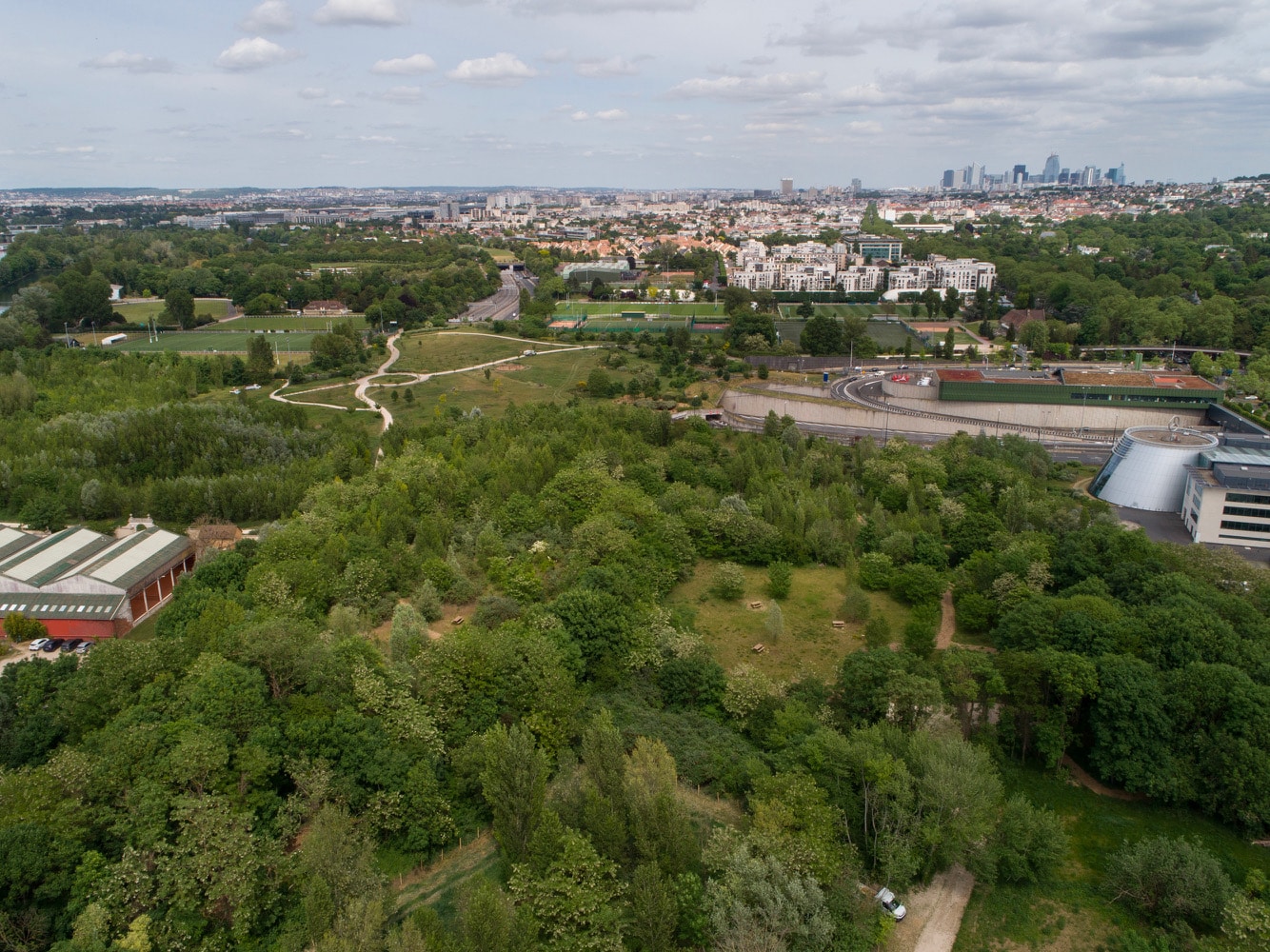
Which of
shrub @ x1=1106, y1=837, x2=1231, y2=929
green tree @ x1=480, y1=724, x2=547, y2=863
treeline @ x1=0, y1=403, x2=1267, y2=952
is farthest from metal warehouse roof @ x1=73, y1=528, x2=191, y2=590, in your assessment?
shrub @ x1=1106, y1=837, x2=1231, y2=929

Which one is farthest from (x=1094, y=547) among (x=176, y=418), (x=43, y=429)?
(x=43, y=429)

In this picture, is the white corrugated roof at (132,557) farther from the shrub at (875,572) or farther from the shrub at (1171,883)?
the shrub at (1171,883)

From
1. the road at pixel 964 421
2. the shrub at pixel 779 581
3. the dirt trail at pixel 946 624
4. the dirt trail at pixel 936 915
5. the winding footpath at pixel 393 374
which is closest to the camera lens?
the dirt trail at pixel 936 915

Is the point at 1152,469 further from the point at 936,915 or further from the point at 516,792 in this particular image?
the point at 516,792

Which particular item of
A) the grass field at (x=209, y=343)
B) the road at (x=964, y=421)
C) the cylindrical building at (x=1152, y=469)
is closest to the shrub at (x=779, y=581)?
the cylindrical building at (x=1152, y=469)

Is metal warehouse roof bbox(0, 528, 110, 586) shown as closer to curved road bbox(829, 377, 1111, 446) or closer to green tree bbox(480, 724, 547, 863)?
green tree bbox(480, 724, 547, 863)

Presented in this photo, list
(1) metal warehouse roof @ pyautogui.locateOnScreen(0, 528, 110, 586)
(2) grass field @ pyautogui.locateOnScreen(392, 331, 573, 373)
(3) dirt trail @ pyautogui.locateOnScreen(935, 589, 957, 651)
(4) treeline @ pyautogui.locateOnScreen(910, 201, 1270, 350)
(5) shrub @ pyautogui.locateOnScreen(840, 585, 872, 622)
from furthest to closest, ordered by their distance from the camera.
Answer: (4) treeline @ pyautogui.locateOnScreen(910, 201, 1270, 350) → (2) grass field @ pyautogui.locateOnScreen(392, 331, 573, 373) → (1) metal warehouse roof @ pyautogui.locateOnScreen(0, 528, 110, 586) → (5) shrub @ pyautogui.locateOnScreen(840, 585, 872, 622) → (3) dirt trail @ pyautogui.locateOnScreen(935, 589, 957, 651)
